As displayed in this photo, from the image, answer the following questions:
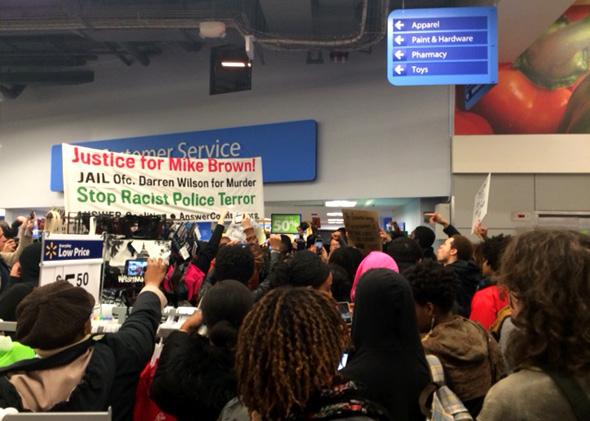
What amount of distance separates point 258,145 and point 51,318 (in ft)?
27.0

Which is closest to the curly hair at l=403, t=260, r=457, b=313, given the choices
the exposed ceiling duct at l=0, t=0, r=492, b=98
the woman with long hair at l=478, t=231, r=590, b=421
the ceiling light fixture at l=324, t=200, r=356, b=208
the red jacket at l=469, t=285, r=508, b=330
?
the red jacket at l=469, t=285, r=508, b=330

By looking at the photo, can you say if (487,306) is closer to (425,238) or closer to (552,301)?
(552,301)

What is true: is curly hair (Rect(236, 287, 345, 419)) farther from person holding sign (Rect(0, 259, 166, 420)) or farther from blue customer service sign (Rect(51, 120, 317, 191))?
blue customer service sign (Rect(51, 120, 317, 191))

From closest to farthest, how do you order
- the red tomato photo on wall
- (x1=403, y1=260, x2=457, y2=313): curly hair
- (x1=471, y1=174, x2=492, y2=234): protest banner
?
(x1=403, y1=260, x2=457, y2=313): curly hair < (x1=471, y1=174, x2=492, y2=234): protest banner < the red tomato photo on wall

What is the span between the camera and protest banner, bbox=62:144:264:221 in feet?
15.0

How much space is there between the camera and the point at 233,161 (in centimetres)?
560

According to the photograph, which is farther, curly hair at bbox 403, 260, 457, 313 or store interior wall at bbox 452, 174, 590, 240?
store interior wall at bbox 452, 174, 590, 240

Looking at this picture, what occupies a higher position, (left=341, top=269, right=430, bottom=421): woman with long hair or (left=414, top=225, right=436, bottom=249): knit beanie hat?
(left=414, top=225, right=436, bottom=249): knit beanie hat

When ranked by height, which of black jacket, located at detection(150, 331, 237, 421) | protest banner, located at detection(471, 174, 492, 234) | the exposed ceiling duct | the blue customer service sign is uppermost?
the exposed ceiling duct

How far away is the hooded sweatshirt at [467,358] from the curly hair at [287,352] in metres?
0.91

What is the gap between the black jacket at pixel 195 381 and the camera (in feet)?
5.82

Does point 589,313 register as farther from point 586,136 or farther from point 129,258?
point 586,136

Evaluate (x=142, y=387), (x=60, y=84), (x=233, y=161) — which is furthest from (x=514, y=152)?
(x=60, y=84)

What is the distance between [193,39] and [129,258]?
6.84 metres
